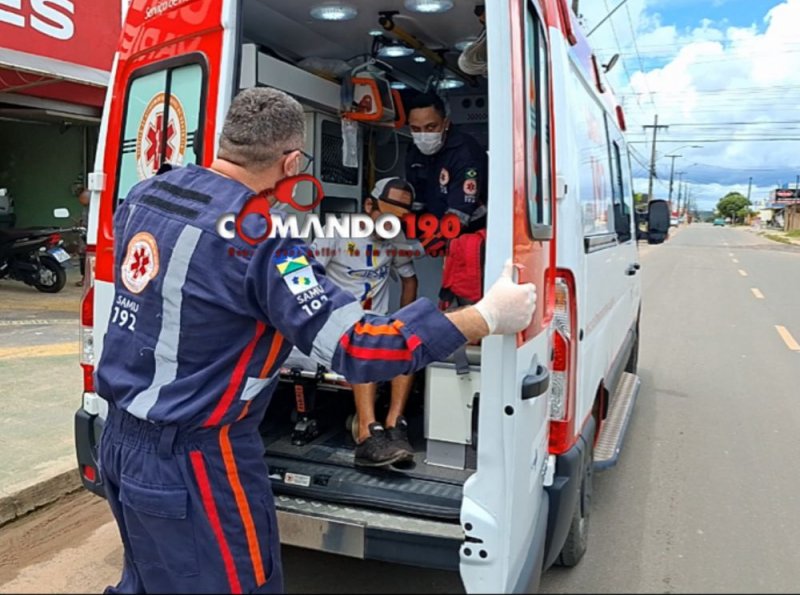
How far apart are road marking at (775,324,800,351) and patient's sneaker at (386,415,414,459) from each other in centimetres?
759

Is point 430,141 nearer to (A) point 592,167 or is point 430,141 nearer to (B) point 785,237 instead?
(A) point 592,167

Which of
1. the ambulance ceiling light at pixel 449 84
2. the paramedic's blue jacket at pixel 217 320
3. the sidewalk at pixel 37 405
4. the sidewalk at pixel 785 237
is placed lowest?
the sidewalk at pixel 37 405

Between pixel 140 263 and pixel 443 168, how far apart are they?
2312 millimetres

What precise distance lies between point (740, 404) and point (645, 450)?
1.82 meters

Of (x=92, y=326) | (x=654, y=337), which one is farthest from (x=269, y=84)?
(x=654, y=337)

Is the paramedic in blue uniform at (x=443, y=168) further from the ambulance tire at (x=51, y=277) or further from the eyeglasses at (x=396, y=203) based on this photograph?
the ambulance tire at (x=51, y=277)

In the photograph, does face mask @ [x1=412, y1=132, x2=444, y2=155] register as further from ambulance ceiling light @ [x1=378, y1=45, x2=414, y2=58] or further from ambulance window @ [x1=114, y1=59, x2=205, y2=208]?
ambulance window @ [x1=114, y1=59, x2=205, y2=208]

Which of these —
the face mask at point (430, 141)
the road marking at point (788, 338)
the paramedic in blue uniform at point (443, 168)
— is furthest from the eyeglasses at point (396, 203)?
the road marking at point (788, 338)

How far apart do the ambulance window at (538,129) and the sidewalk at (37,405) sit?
3.19 metres

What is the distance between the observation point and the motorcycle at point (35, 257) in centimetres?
1075

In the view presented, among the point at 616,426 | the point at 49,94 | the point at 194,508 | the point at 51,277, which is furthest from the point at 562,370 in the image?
the point at 51,277

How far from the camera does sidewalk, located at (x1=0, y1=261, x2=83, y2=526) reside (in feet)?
13.2

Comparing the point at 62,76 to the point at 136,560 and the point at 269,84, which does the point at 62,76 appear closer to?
the point at 269,84

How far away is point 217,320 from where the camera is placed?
1.94 meters
